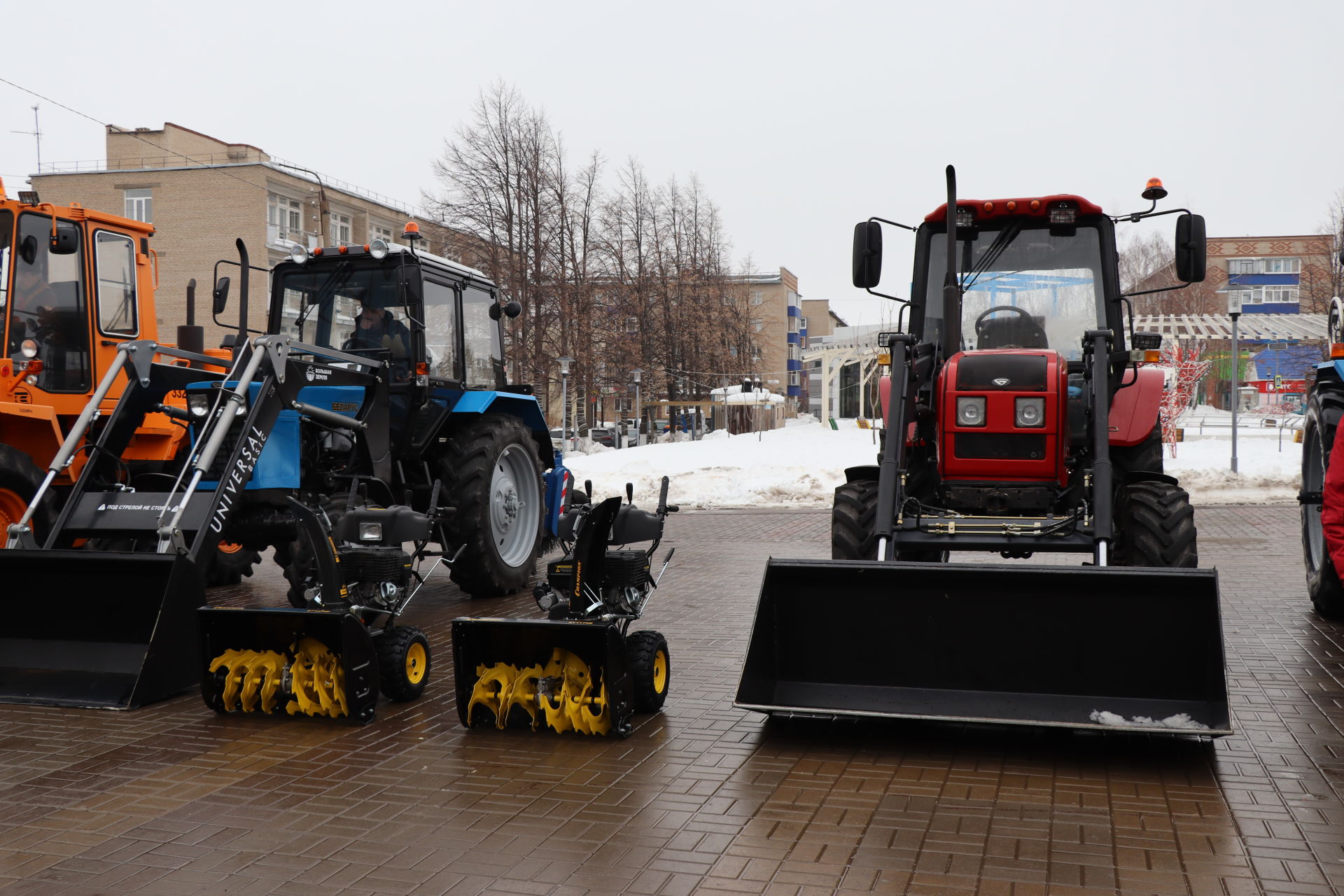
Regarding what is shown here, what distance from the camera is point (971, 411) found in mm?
6359

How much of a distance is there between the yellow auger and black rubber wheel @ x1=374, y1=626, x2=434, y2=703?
644 mm

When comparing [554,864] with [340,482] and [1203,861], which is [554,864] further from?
[340,482]

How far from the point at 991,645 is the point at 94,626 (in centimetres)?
444

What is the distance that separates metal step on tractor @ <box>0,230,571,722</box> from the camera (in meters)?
5.66

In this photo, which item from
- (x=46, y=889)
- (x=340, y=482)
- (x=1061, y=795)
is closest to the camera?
(x=46, y=889)

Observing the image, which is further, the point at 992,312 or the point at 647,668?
the point at 992,312

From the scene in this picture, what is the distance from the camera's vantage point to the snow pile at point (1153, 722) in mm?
4715

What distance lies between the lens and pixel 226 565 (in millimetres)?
9859

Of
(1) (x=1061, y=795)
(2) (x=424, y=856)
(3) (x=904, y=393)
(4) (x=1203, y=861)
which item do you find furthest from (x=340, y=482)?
(4) (x=1203, y=861)

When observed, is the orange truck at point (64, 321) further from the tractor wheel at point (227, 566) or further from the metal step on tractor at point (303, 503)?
the tractor wheel at point (227, 566)

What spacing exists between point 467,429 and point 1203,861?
662 cm

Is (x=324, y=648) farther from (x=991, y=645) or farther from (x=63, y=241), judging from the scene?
(x=63, y=241)

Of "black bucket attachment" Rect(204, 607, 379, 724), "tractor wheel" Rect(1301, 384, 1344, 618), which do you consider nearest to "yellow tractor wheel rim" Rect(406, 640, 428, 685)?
"black bucket attachment" Rect(204, 607, 379, 724)

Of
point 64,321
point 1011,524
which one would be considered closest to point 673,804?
point 1011,524
